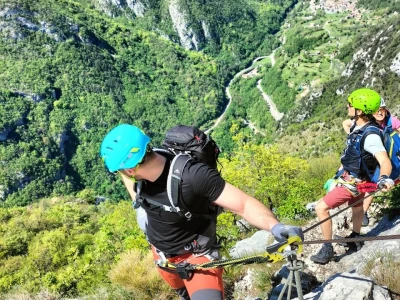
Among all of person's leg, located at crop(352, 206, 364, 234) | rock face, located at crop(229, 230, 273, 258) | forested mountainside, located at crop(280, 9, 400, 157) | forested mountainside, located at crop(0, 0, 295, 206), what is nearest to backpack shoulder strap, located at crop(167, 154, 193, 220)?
person's leg, located at crop(352, 206, 364, 234)

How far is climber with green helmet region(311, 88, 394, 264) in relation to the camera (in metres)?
3.51

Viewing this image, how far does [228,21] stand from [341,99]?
114m

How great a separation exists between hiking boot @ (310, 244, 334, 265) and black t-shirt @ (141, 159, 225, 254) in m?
1.98

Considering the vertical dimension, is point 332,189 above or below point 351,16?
below

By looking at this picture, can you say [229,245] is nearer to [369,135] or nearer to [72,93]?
[369,135]

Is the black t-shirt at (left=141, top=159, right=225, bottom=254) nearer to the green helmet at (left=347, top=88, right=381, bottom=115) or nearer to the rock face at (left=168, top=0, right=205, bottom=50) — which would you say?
the green helmet at (left=347, top=88, right=381, bottom=115)

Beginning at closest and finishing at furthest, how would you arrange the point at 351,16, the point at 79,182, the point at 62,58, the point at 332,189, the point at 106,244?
the point at 332,189 < the point at 106,244 < the point at 79,182 < the point at 62,58 < the point at 351,16

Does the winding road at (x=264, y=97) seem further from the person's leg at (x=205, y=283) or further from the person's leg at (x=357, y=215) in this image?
the person's leg at (x=205, y=283)

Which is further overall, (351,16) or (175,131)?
(351,16)

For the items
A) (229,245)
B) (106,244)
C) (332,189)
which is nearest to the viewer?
(332,189)

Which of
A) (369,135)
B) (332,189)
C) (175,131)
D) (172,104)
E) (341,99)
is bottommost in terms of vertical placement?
(341,99)

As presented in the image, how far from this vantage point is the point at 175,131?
9.55ft

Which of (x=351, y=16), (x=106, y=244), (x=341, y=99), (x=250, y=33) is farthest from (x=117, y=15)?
(x=106, y=244)

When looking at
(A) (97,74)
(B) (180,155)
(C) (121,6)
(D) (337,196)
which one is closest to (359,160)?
(D) (337,196)
